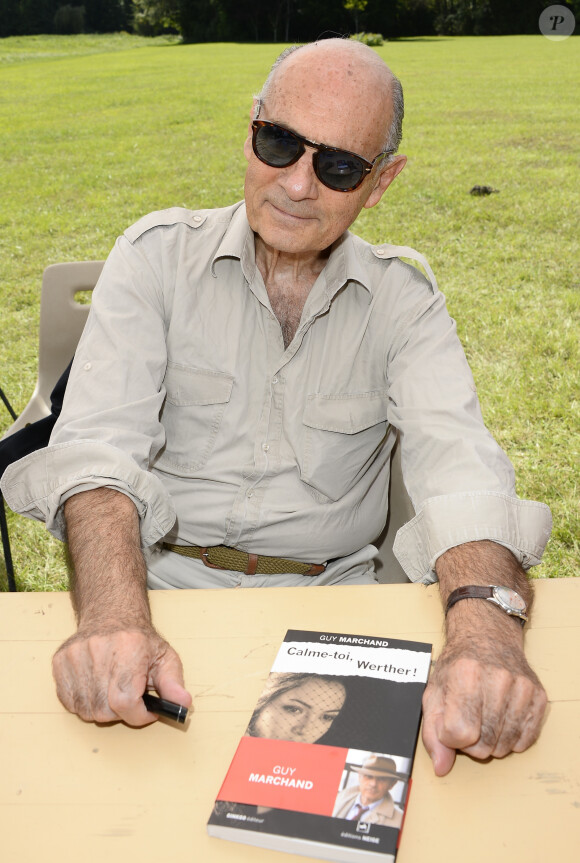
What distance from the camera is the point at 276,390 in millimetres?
1962

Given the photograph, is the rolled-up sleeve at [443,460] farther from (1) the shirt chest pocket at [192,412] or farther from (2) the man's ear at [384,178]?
(1) the shirt chest pocket at [192,412]

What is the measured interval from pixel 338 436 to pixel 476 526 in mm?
521

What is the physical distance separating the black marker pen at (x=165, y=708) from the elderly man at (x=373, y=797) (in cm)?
26

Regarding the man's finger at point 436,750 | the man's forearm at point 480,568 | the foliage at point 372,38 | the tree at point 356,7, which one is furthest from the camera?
the foliage at point 372,38

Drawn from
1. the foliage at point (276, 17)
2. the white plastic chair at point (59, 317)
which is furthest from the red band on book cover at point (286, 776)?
the foliage at point (276, 17)

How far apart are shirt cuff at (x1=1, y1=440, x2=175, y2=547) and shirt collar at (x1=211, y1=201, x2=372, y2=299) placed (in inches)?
24.4

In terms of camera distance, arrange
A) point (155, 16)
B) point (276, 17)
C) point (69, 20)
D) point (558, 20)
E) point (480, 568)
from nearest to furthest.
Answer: point (480, 568) < point (558, 20) < point (69, 20) < point (276, 17) < point (155, 16)

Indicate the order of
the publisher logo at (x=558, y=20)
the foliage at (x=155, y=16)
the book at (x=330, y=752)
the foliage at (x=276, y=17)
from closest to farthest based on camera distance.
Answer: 1. the book at (x=330, y=752)
2. the publisher logo at (x=558, y=20)
3. the foliage at (x=276, y=17)
4. the foliage at (x=155, y=16)

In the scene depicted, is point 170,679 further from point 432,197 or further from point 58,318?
point 432,197

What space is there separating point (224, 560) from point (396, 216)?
7.43 meters

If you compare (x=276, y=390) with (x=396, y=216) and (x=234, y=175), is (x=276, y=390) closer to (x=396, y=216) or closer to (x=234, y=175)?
(x=396, y=216)

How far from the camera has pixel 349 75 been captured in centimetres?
186

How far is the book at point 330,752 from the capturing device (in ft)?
3.17

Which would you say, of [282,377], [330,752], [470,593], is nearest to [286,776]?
[330,752]
